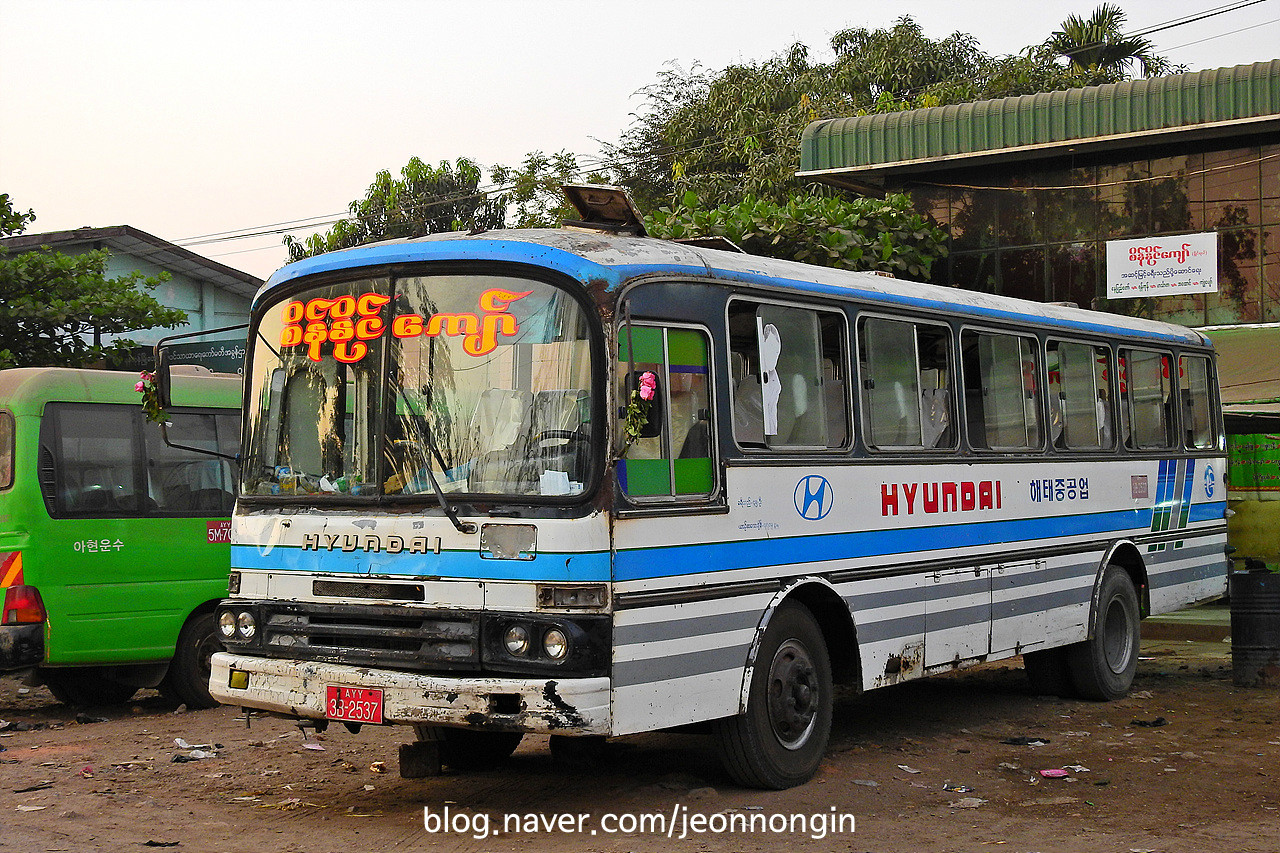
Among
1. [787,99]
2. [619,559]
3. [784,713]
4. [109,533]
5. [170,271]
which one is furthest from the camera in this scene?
[787,99]

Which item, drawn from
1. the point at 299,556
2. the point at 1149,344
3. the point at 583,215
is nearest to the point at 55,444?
the point at 299,556

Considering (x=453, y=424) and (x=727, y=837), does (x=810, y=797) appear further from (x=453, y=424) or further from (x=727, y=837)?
(x=453, y=424)

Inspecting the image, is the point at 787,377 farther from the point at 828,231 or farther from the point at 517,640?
the point at 828,231

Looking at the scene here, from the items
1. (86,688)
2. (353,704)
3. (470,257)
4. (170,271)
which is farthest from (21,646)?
(170,271)

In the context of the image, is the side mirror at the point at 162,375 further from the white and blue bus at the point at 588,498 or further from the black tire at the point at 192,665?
the black tire at the point at 192,665

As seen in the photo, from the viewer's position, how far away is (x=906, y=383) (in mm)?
8617

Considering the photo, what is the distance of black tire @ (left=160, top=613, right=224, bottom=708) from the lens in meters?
10.8

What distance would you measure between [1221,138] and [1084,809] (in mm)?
13816

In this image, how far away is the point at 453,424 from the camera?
6.43 m

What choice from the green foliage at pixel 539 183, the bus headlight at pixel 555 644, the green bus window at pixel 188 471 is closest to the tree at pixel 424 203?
the green foliage at pixel 539 183

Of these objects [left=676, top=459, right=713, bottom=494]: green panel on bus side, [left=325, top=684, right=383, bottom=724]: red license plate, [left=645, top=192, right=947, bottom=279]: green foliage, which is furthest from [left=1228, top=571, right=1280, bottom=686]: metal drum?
[left=645, top=192, right=947, bottom=279]: green foliage

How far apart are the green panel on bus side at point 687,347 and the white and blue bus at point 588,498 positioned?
21mm

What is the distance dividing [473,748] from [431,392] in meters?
2.45

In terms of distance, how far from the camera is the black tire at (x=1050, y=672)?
10734 mm
